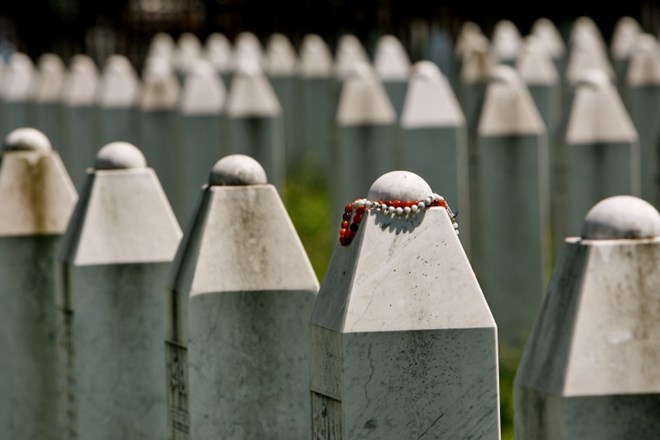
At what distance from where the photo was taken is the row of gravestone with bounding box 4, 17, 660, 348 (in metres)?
12.9

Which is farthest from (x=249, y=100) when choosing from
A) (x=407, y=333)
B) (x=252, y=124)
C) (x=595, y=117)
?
(x=407, y=333)

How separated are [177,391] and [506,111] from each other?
586 cm

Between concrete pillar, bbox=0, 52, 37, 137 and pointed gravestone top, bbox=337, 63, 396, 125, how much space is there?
24.6 feet

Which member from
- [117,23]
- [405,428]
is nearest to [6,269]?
[405,428]

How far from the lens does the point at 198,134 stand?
16.7m

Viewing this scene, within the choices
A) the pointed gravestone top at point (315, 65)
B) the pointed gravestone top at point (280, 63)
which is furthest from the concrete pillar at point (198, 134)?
the pointed gravestone top at point (280, 63)

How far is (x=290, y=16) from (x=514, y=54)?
476 inches

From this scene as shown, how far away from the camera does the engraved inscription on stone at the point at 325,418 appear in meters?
6.74

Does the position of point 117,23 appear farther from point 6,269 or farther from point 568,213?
point 6,269

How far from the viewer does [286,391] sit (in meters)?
7.96

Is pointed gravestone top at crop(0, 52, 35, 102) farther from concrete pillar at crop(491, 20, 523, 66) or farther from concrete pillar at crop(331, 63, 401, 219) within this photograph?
concrete pillar at crop(331, 63, 401, 219)

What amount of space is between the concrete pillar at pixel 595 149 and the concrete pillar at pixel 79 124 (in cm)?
729

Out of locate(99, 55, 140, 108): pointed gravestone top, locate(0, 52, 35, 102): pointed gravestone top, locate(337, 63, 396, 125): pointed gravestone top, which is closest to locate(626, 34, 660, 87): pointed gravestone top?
locate(337, 63, 396, 125): pointed gravestone top

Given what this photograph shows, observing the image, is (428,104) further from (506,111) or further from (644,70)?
(644,70)
